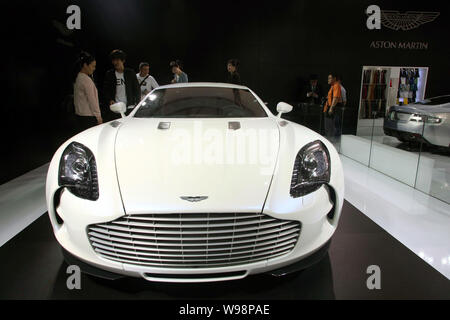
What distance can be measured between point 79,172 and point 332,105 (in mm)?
4576

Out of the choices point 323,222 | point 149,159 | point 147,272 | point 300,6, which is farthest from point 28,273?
point 300,6

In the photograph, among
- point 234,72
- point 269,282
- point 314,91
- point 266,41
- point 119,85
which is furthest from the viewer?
point 266,41

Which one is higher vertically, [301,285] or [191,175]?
[191,175]

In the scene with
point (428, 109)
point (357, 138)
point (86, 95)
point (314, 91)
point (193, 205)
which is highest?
point (314, 91)

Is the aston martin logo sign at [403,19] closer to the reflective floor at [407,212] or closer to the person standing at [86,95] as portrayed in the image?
the reflective floor at [407,212]

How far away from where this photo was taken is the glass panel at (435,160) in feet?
9.71

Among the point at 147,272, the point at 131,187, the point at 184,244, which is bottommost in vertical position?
the point at 147,272

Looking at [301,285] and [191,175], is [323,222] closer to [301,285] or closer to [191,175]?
[301,285]

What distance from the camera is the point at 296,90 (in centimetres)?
727

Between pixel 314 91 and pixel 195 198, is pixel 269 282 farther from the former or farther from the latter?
pixel 314 91

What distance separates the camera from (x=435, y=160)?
3.13 metres

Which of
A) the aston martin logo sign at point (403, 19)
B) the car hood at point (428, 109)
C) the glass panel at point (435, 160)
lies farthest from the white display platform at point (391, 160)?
the aston martin logo sign at point (403, 19)

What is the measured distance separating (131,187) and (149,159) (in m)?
0.20

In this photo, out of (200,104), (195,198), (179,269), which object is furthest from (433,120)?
(179,269)
